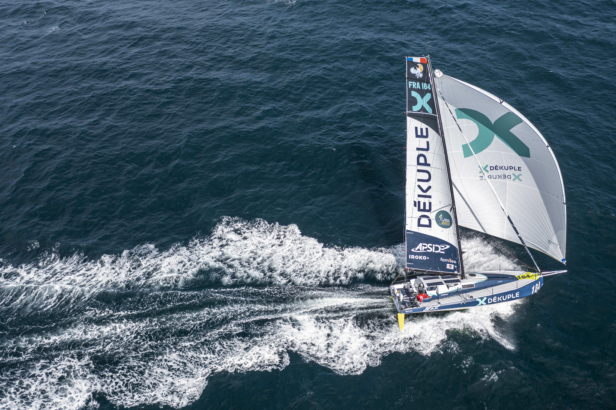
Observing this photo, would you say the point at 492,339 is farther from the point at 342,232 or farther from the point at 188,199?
the point at 188,199

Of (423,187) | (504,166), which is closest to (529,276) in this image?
(504,166)

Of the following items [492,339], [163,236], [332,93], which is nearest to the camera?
[492,339]

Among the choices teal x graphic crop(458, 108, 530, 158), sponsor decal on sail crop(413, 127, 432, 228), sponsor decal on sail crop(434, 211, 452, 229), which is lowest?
sponsor decal on sail crop(434, 211, 452, 229)

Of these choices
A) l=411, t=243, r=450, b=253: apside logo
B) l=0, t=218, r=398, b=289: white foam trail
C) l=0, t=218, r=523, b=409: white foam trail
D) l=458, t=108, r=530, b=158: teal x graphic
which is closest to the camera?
l=0, t=218, r=523, b=409: white foam trail

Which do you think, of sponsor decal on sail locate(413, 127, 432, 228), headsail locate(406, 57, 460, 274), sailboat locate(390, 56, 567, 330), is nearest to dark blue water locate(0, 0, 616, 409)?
sailboat locate(390, 56, 567, 330)

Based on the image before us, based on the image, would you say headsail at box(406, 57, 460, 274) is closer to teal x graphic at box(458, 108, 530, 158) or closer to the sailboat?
the sailboat

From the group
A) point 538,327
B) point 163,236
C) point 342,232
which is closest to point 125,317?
point 163,236

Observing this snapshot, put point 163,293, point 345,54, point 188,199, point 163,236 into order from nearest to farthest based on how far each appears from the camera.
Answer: point 163,293
point 163,236
point 188,199
point 345,54

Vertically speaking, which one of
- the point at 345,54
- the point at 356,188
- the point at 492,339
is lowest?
the point at 492,339
